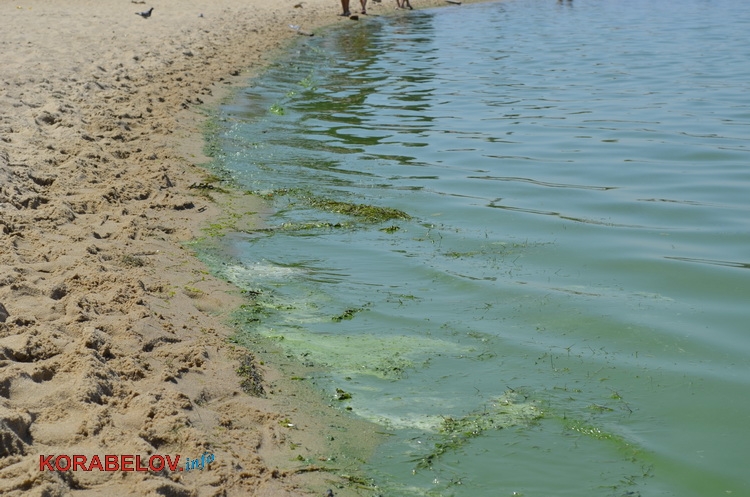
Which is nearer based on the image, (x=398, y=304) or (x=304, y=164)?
(x=398, y=304)

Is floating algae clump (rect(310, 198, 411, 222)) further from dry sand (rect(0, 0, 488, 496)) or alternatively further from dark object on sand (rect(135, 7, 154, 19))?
dark object on sand (rect(135, 7, 154, 19))

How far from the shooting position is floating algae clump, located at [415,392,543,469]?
3.71 m

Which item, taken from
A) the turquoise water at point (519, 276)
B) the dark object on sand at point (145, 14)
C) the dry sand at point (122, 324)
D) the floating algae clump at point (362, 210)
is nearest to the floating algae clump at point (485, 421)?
the turquoise water at point (519, 276)

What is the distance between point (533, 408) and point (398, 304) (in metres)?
1.46

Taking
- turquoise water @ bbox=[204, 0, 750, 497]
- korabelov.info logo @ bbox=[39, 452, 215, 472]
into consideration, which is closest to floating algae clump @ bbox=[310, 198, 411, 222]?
turquoise water @ bbox=[204, 0, 750, 497]

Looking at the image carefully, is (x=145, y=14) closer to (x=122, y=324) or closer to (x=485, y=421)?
(x=122, y=324)

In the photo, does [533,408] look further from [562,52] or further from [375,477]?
[562,52]

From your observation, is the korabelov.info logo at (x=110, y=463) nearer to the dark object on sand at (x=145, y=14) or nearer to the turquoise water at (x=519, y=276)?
the turquoise water at (x=519, y=276)

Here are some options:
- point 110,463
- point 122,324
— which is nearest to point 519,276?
point 122,324

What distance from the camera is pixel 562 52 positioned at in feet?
57.8

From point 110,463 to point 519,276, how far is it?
324 centimetres

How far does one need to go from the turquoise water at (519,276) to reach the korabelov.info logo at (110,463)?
0.83 metres

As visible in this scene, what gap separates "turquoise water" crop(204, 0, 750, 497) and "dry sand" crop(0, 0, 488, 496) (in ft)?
1.11

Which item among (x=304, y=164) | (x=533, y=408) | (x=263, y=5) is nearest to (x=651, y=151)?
(x=304, y=164)
